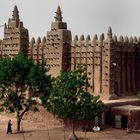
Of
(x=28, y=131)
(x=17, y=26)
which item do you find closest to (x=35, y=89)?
(x=28, y=131)

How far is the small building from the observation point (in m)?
42.8

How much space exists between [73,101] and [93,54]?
1389 cm

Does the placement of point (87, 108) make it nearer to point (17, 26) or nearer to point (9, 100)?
point (9, 100)

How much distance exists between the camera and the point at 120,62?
52.2m

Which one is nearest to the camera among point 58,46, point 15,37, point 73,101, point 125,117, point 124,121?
point 73,101

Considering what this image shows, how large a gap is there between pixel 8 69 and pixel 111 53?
12.8 m

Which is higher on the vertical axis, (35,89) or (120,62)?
(120,62)

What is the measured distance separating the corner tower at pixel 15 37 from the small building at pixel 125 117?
18106 mm

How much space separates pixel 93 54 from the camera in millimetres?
50812

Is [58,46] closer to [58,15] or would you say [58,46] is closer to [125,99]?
[58,15]

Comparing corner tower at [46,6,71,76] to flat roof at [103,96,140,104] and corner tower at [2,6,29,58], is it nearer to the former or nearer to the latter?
corner tower at [2,6,29,58]

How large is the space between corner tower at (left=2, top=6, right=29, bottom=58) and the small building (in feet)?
59.4

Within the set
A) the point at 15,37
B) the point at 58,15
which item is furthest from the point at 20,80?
the point at 15,37

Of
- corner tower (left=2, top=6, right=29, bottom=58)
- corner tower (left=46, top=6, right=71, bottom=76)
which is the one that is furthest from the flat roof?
corner tower (left=2, top=6, right=29, bottom=58)
